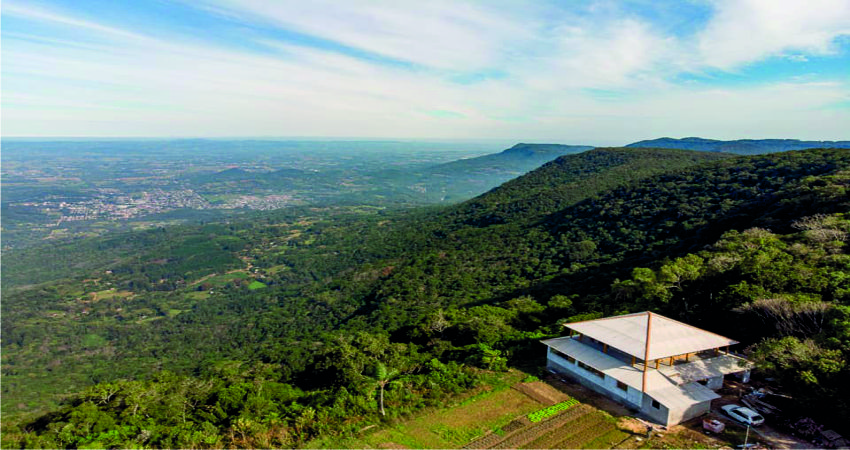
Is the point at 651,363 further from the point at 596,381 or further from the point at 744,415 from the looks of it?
the point at 744,415

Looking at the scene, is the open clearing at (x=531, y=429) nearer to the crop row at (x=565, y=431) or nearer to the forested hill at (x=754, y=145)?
the crop row at (x=565, y=431)

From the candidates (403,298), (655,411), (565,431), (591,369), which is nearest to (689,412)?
(655,411)

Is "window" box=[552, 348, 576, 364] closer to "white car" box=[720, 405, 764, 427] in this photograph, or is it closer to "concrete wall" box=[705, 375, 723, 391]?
"concrete wall" box=[705, 375, 723, 391]

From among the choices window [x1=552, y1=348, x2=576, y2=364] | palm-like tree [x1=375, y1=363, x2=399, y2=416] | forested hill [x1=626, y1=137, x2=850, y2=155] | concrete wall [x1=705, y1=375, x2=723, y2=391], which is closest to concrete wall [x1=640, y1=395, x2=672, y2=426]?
concrete wall [x1=705, y1=375, x2=723, y2=391]

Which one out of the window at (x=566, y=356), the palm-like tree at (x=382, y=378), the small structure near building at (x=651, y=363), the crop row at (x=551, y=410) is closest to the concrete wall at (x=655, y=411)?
the small structure near building at (x=651, y=363)

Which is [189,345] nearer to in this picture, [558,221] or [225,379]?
[225,379]

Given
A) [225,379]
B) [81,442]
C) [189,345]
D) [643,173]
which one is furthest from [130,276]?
[643,173]
